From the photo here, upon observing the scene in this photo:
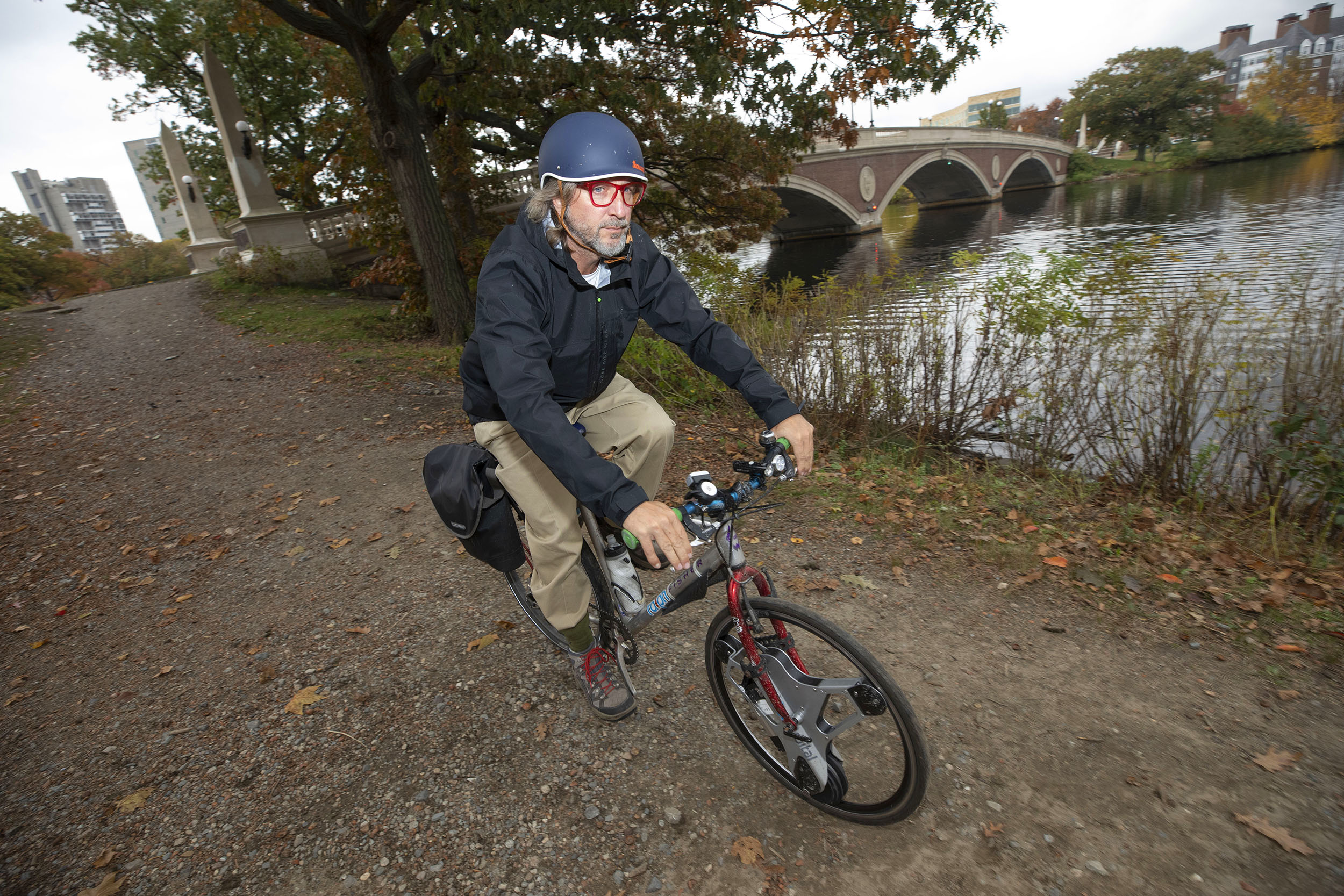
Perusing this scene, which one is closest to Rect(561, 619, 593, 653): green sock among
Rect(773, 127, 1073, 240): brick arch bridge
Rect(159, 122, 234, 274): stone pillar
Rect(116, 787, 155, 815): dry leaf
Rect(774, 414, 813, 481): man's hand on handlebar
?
Rect(774, 414, 813, 481): man's hand on handlebar

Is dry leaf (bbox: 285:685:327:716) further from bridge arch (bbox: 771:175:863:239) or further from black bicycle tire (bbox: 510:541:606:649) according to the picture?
bridge arch (bbox: 771:175:863:239)

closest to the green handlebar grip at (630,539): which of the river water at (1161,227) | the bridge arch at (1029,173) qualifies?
the river water at (1161,227)

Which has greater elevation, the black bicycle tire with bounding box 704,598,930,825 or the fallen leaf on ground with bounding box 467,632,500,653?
the black bicycle tire with bounding box 704,598,930,825

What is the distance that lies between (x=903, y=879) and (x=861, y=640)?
1363 millimetres

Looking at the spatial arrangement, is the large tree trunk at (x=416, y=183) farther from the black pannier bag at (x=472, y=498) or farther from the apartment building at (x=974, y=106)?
the apartment building at (x=974, y=106)

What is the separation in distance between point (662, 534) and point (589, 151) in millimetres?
1248

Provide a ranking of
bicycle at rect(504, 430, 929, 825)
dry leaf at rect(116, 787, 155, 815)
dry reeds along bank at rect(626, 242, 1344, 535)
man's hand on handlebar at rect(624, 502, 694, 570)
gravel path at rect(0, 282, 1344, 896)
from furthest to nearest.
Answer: dry reeds along bank at rect(626, 242, 1344, 535) → dry leaf at rect(116, 787, 155, 815) → gravel path at rect(0, 282, 1344, 896) → bicycle at rect(504, 430, 929, 825) → man's hand on handlebar at rect(624, 502, 694, 570)

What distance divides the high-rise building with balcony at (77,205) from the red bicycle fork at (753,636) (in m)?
180

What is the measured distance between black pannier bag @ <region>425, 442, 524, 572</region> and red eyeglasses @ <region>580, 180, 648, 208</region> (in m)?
1.00

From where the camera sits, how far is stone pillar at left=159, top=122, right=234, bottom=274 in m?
20.6

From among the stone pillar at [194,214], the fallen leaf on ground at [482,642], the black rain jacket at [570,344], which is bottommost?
the fallen leaf on ground at [482,642]

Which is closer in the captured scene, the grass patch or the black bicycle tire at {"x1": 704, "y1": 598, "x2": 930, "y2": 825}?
the black bicycle tire at {"x1": 704, "y1": 598, "x2": 930, "y2": 825}

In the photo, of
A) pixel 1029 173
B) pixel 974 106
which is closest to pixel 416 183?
pixel 1029 173

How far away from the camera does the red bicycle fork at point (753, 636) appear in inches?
88.4
